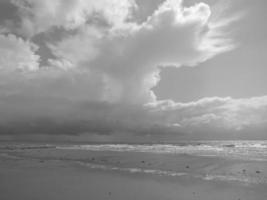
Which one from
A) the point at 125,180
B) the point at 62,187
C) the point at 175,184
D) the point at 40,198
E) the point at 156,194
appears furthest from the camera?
the point at 125,180

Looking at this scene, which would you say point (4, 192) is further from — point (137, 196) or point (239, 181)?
point (239, 181)

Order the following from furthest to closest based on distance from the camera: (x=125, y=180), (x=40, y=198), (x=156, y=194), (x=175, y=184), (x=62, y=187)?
(x=125, y=180) → (x=175, y=184) → (x=62, y=187) → (x=156, y=194) → (x=40, y=198)

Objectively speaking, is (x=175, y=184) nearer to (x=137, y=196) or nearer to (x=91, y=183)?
(x=137, y=196)

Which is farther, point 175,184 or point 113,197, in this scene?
point 175,184

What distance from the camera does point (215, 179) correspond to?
53.6 ft

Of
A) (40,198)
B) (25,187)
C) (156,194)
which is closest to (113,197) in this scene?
(156,194)

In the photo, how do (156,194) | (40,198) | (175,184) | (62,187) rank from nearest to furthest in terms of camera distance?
(40,198)
(156,194)
(62,187)
(175,184)

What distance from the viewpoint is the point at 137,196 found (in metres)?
11.8

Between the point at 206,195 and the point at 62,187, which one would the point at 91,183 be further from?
the point at 206,195

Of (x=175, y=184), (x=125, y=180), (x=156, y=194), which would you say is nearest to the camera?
(x=156, y=194)

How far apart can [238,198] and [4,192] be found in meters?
12.9

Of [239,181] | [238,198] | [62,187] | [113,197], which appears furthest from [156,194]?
[239,181]

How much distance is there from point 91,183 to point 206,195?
24.3 ft

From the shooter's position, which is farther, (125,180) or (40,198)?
(125,180)
